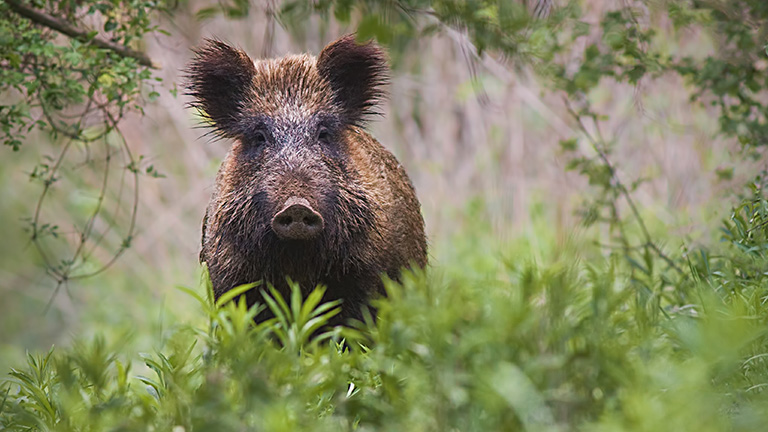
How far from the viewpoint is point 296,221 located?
4277mm

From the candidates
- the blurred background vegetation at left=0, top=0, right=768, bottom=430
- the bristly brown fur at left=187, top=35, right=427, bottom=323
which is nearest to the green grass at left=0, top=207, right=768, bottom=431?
the blurred background vegetation at left=0, top=0, right=768, bottom=430

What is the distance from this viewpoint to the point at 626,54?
4.80 metres

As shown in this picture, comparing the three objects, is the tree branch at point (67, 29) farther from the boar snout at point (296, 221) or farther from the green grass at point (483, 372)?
the green grass at point (483, 372)

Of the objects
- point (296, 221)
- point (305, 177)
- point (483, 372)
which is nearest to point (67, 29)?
point (305, 177)

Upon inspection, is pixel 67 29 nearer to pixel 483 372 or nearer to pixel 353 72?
pixel 353 72

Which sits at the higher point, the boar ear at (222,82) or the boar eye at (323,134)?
the boar ear at (222,82)

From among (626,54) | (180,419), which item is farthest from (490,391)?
(626,54)

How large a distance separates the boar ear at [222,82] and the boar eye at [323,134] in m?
0.49

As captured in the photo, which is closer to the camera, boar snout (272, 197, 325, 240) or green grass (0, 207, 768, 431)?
green grass (0, 207, 768, 431)

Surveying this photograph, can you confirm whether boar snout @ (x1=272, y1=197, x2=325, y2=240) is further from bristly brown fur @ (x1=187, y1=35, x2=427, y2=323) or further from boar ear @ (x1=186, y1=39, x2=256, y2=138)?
boar ear @ (x1=186, y1=39, x2=256, y2=138)

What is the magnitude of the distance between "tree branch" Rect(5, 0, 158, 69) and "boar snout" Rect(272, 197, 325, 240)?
1583mm

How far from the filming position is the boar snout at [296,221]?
14.0ft

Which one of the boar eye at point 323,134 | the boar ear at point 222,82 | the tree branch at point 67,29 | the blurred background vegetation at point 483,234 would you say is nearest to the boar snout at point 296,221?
the blurred background vegetation at point 483,234

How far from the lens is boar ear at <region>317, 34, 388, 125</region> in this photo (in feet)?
17.1
